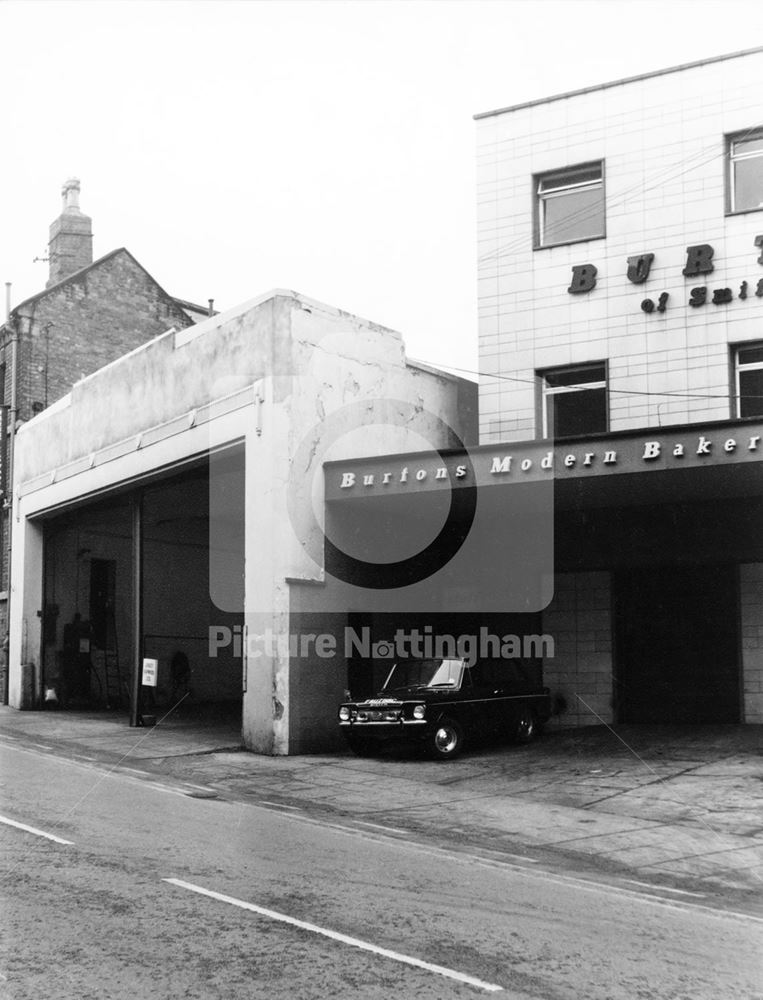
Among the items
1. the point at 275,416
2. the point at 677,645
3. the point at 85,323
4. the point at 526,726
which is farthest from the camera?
the point at 85,323

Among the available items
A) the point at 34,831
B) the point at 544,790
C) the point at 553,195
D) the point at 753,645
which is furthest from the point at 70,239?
the point at 34,831

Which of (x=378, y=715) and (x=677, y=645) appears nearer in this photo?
(x=378, y=715)

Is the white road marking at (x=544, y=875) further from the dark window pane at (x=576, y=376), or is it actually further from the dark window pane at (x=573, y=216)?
the dark window pane at (x=573, y=216)

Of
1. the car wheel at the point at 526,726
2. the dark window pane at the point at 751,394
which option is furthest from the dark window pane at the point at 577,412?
the car wheel at the point at 526,726

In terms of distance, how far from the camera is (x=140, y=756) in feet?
54.0

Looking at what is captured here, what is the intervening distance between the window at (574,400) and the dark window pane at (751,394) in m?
2.29

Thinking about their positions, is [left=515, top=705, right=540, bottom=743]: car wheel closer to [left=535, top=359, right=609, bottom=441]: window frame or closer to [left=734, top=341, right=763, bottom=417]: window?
[left=535, top=359, right=609, bottom=441]: window frame

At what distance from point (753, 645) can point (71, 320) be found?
731 inches

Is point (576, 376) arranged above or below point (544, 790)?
above

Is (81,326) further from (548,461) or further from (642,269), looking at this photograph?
(548,461)

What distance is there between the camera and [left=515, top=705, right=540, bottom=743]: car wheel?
57.1 ft

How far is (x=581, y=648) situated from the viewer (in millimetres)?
19812

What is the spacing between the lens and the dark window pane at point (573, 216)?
19812 mm

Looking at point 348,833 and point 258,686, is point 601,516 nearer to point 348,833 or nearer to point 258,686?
point 258,686
